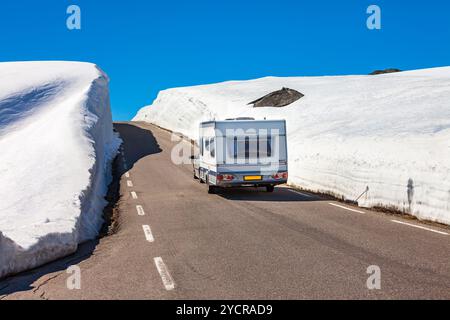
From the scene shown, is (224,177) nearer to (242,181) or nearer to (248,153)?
(242,181)

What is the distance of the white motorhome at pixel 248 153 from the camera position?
15.1m

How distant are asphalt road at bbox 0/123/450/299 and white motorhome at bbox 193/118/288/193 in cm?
238

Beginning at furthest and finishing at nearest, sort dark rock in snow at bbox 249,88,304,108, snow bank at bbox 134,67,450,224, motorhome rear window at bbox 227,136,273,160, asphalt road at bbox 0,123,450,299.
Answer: dark rock in snow at bbox 249,88,304,108, motorhome rear window at bbox 227,136,273,160, snow bank at bbox 134,67,450,224, asphalt road at bbox 0,123,450,299

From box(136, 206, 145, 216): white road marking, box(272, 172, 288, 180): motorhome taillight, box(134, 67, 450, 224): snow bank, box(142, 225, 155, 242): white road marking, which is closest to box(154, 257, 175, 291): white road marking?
box(142, 225, 155, 242): white road marking

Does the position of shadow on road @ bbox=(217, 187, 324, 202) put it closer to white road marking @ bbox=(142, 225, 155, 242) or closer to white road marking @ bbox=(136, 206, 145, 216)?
white road marking @ bbox=(136, 206, 145, 216)

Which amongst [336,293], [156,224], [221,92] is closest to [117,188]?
[156,224]

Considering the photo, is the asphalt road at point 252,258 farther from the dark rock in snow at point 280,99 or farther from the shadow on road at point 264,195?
the dark rock in snow at point 280,99

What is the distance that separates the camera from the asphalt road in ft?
17.9

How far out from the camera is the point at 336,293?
5176 millimetres

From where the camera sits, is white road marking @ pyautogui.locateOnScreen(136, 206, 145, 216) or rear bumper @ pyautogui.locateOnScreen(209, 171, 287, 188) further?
rear bumper @ pyautogui.locateOnScreen(209, 171, 287, 188)

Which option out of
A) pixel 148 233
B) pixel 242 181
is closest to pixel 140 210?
pixel 148 233

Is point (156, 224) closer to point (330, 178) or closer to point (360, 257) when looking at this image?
point (360, 257)

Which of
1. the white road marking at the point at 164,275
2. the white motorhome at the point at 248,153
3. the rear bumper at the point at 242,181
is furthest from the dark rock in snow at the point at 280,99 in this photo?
the white road marking at the point at 164,275

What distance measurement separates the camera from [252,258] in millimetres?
6961
